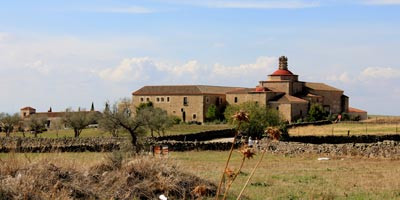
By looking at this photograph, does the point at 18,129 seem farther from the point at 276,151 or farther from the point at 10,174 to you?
the point at 10,174

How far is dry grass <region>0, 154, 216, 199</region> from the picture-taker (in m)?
11.9

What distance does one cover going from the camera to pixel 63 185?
12.8 m

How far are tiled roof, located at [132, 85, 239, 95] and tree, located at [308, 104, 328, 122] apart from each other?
67.3 ft

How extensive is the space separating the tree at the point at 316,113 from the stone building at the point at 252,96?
6.31 ft

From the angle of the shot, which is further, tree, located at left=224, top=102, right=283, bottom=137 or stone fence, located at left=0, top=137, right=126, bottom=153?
tree, located at left=224, top=102, right=283, bottom=137

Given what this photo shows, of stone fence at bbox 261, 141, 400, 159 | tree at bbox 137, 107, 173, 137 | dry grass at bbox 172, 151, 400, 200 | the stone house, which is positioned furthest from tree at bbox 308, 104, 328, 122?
dry grass at bbox 172, 151, 400, 200

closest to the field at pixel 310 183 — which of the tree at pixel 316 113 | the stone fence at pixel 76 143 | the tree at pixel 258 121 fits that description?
the stone fence at pixel 76 143

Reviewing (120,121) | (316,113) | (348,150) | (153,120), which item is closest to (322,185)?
(348,150)

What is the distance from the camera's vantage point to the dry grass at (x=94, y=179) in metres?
11.9

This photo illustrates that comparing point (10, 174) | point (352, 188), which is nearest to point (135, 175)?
point (10, 174)

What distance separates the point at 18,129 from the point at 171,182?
64.1 metres

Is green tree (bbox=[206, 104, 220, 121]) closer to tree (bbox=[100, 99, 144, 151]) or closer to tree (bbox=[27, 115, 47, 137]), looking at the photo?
tree (bbox=[27, 115, 47, 137])

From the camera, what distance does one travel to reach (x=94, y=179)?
13930 millimetres

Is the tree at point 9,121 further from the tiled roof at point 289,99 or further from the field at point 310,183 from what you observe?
the field at point 310,183
